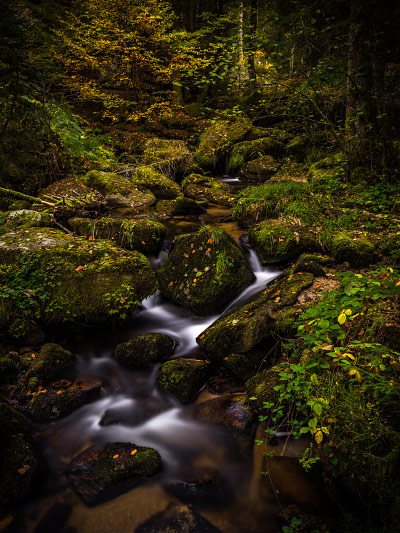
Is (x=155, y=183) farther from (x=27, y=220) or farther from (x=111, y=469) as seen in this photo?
(x=111, y=469)

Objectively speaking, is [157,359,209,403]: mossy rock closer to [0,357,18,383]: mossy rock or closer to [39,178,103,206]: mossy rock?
[0,357,18,383]: mossy rock

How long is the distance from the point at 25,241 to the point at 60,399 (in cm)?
294

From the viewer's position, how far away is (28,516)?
278cm

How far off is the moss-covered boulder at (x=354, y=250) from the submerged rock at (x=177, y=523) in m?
3.94

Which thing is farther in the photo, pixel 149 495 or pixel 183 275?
pixel 183 275

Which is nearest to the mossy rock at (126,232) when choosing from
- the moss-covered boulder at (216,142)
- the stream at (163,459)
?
the stream at (163,459)

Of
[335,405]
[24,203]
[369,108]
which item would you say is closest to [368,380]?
[335,405]

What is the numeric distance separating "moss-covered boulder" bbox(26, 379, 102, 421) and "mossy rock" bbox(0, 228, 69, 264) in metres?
2.32

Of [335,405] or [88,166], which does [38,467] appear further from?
[88,166]

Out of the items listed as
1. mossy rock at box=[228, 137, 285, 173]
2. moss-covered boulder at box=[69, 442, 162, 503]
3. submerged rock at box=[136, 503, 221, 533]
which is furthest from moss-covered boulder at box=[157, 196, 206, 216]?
submerged rock at box=[136, 503, 221, 533]

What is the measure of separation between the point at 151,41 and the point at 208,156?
16.6 ft

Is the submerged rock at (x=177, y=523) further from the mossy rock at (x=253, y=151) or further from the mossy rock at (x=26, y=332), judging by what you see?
the mossy rock at (x=253, y=151)

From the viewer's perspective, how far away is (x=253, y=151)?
12.3 meters

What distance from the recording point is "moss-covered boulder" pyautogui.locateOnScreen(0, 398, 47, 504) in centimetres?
281
